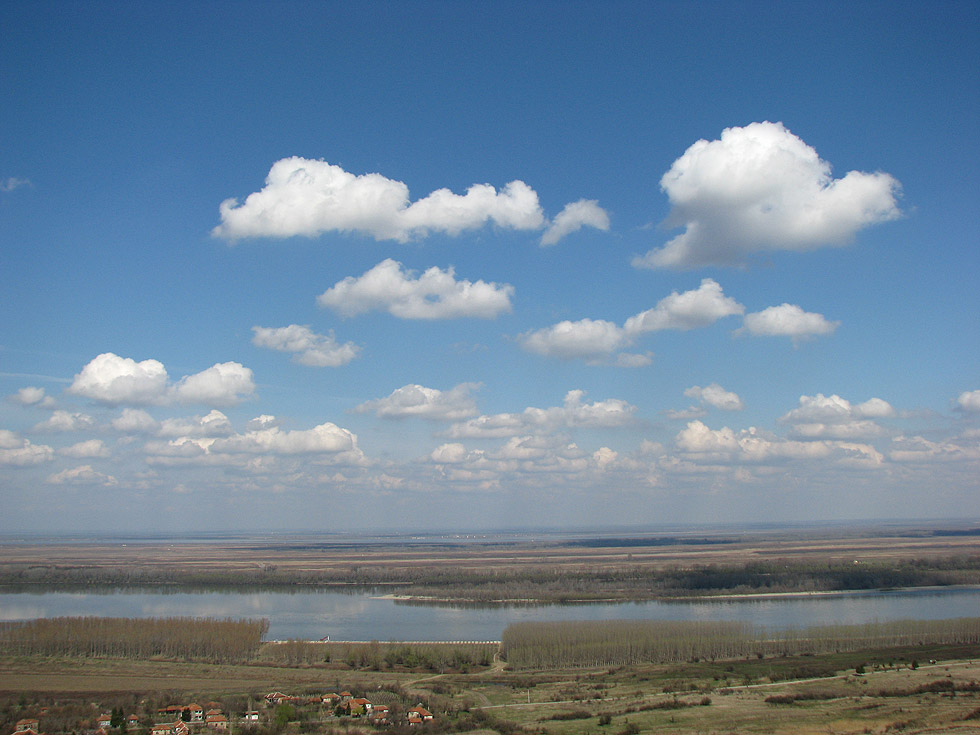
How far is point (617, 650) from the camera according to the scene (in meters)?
39.7

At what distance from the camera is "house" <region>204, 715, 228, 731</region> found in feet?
82.0

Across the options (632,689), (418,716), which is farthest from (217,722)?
(632,689)

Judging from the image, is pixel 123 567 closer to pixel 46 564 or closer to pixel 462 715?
pixel 46 564

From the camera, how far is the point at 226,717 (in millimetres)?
25938

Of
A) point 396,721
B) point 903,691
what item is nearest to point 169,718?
point 396,721

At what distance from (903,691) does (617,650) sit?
14.0 metres

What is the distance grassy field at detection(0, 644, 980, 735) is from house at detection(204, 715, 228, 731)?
8.91 ft

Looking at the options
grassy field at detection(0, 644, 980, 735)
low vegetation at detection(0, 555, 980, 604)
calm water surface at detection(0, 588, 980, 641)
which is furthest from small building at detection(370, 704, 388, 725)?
low vegetation at detection(0, 555, 980, 604)

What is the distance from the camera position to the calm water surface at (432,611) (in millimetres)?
51812

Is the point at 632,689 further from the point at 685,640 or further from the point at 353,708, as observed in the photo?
the point at 353,708

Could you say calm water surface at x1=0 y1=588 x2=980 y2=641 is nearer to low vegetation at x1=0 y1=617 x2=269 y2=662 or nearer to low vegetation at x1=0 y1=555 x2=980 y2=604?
low vegetation at x1=0 y1=555 x2=980 y2=604

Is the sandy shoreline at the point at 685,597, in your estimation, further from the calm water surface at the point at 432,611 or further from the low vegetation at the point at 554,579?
the calm water surface at the point at 432,611

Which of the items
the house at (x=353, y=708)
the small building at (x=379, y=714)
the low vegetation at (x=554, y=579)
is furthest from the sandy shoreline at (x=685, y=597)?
the house at (x=353, y=708)

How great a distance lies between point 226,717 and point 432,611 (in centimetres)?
3804
